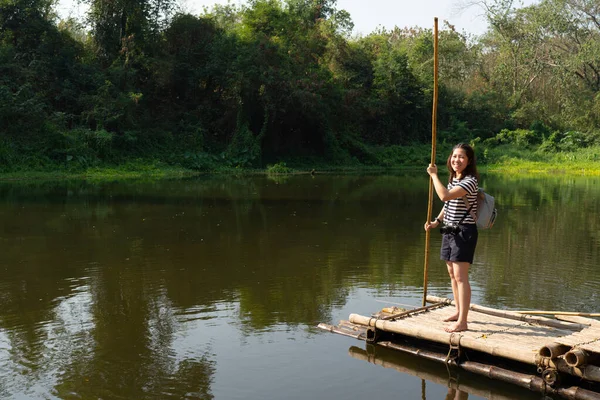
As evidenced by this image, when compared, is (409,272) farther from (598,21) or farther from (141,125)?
(598,21)

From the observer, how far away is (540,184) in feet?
82.0

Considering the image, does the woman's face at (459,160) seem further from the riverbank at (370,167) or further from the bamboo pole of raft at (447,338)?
the riverbank at (370,167)

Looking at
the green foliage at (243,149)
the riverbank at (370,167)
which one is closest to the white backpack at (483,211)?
the riverbank at (370,167)

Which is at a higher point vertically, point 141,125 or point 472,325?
point 141,125

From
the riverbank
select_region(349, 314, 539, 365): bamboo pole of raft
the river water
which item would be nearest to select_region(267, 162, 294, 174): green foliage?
the riverbank

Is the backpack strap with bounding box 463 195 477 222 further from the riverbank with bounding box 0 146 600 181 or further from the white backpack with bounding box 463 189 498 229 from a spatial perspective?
the riverbank with bounding box 0 146 600 181

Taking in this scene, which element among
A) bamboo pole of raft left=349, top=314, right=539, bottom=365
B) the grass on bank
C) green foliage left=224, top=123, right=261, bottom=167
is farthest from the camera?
green foliage left=224, top=123, right=261, bottom=167

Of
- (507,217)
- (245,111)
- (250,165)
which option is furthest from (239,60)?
(507,217)

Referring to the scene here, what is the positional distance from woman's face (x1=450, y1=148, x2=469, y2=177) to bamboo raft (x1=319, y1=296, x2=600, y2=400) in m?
1.33

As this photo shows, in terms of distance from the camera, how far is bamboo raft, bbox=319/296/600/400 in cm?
467

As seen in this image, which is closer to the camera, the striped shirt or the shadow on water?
the shadow on water

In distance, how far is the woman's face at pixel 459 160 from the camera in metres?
5.55

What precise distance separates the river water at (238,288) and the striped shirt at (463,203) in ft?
4.03

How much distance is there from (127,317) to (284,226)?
6.47m
